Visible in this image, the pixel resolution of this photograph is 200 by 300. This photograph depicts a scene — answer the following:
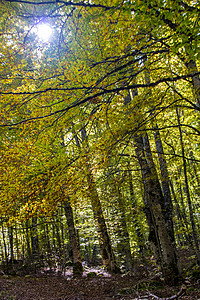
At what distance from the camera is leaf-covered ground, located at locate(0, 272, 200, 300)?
617cm

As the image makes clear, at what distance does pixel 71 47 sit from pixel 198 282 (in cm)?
790

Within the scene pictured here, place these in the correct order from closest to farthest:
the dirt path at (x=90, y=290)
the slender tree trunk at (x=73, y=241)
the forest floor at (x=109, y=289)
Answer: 1. the forest floor at (x=109, y=289)
2. the dirt path at (x=90, y=290)
3. the slender tree trunk at (x=73, y=241)

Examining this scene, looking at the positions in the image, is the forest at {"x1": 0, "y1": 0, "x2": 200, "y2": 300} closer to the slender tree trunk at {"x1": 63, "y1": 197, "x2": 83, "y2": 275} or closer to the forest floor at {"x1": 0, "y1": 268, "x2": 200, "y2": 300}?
the forest floor at {"x1": 0, "y1": 268, "x2": 200, "y2": 300}

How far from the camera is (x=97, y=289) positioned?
8656 mm

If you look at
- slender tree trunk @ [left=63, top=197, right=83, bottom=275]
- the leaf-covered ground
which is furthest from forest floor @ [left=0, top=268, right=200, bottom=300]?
slender tree trunk @ [left=63, top=197, right=83, bottom=275]

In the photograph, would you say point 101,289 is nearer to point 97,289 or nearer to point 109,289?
point 97,289

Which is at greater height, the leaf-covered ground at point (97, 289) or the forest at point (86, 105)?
the forest at point (86, 105)

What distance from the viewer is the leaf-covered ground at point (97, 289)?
6168 mm

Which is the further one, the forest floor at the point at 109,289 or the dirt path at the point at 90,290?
the dirt path at the point at 90,290

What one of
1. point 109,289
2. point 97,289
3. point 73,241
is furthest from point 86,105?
point 73,241

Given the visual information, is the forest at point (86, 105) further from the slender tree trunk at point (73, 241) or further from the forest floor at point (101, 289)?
the slender tree trunk at point (73, 241)

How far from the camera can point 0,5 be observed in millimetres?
4211

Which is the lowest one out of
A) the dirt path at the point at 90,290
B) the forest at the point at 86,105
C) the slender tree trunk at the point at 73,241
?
the dirt path at the point at 90,290

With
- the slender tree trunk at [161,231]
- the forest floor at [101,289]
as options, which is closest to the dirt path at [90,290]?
the forest floor at [101,289]
